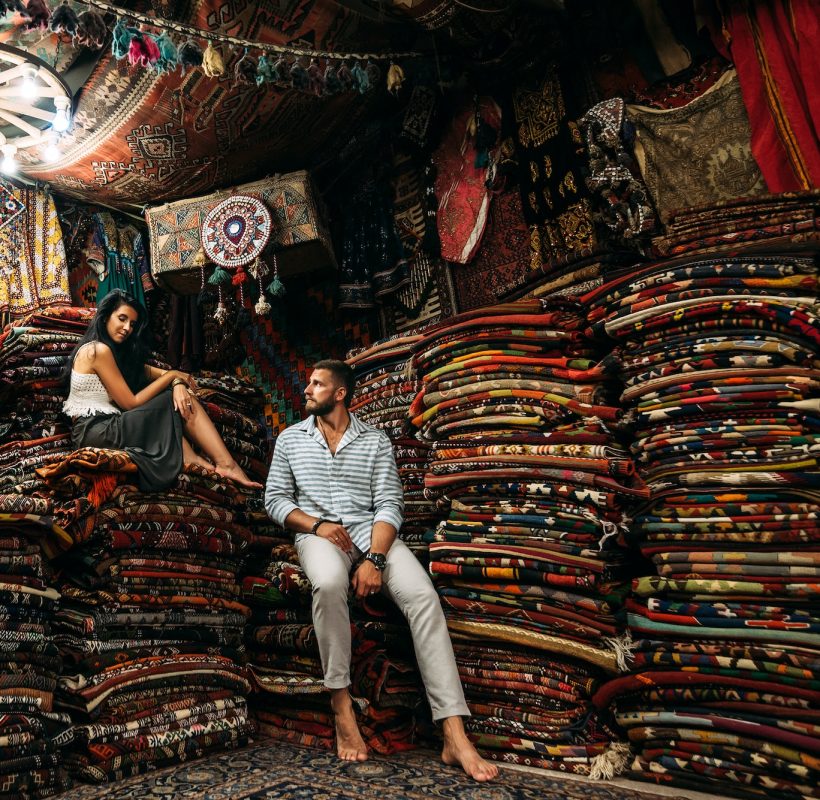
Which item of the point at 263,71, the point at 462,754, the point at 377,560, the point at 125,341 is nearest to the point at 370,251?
the point at 263,71

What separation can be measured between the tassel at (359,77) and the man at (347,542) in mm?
1433

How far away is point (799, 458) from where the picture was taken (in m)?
2.09

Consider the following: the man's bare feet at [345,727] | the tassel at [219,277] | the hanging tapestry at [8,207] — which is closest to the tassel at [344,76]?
the tassel at [219,277]

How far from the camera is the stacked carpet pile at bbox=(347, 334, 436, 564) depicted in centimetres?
314

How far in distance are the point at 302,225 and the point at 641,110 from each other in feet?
6.23

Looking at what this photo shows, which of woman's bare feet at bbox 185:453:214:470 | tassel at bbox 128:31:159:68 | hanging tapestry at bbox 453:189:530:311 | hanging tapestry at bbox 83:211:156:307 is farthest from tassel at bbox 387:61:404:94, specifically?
hanging tapestry at bbox 83:211:156:307

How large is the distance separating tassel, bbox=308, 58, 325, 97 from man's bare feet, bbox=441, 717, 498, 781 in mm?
2755

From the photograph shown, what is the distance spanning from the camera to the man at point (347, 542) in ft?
7.84

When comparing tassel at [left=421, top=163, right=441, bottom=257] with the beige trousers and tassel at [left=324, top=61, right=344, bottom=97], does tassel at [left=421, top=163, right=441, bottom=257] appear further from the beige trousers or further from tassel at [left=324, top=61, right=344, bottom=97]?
the beige trousers

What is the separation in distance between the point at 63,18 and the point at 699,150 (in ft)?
8.43

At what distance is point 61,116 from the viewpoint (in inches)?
142

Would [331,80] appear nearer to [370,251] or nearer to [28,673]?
[370,251]

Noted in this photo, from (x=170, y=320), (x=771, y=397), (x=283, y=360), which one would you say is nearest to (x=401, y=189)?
(x=283, y=360)

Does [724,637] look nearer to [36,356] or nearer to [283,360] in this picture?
[36,356]
